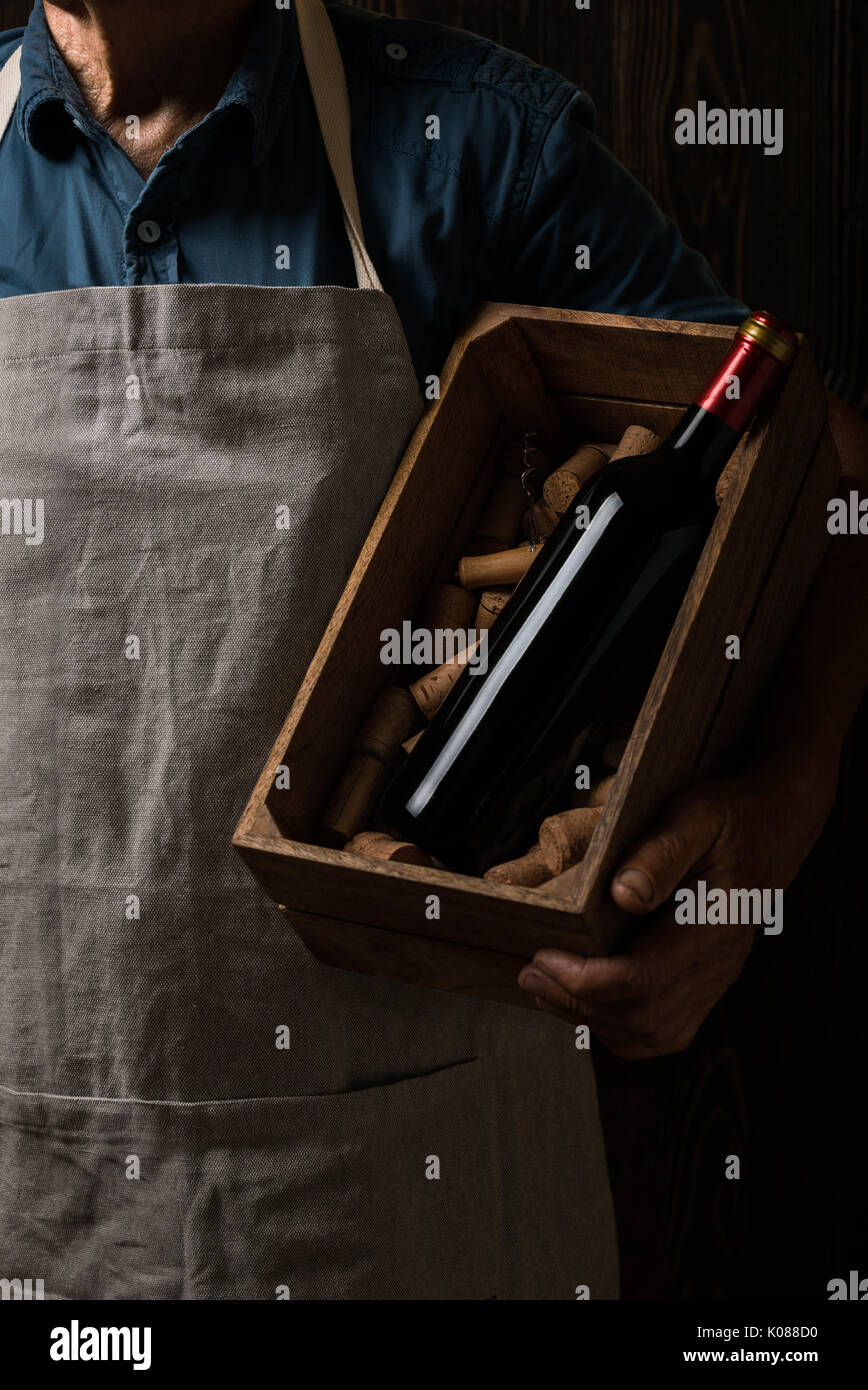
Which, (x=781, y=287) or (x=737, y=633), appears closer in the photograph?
(x=737, y=633)

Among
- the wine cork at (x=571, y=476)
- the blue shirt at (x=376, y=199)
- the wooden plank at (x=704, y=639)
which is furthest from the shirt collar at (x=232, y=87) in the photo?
the wooden plank at (x=704, y=639)

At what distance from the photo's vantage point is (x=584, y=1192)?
3.05ft

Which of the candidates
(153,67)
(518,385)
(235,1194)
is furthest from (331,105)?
(235,1194)

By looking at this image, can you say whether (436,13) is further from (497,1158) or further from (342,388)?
(497,1158)

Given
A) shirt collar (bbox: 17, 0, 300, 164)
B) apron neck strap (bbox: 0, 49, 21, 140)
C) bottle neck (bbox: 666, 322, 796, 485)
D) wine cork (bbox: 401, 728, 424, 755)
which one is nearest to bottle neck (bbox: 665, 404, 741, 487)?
bottle neck (bbox: 666, 322, 796, 485)

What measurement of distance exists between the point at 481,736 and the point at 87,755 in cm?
27

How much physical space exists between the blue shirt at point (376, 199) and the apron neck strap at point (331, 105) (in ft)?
0.04

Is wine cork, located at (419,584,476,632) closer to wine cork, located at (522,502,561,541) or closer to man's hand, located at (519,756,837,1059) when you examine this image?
wine cork, located at (522,502,561,541)

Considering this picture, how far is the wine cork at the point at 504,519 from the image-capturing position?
807 mm

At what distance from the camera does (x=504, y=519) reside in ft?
2.66

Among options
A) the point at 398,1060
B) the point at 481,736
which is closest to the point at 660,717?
the point at 481,736

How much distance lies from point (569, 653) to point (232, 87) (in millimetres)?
458

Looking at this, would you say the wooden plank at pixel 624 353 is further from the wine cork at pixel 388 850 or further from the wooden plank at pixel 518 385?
the wine cork at pixel 388 850

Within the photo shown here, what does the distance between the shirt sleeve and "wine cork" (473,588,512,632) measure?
232 mm
